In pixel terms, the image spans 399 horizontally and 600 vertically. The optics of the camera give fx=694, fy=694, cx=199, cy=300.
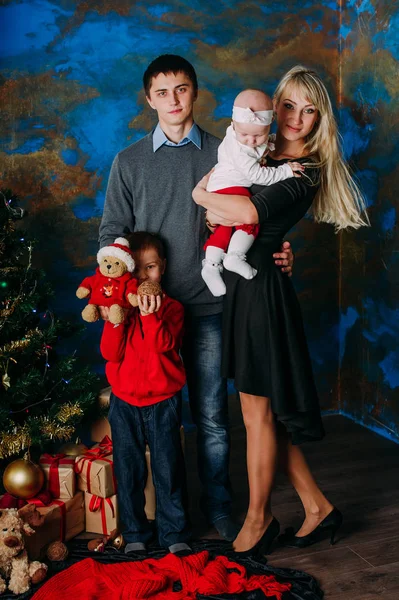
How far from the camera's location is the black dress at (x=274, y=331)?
218 cm

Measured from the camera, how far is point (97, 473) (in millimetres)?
2516

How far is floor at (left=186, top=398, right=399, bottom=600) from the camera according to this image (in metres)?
2.25

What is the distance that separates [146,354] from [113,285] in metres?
0.27

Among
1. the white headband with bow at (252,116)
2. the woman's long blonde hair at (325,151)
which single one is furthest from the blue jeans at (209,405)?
the white headband with bow at (252,116)

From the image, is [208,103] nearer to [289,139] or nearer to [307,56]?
[307,56]

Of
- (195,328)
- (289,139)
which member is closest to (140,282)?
(195,328)

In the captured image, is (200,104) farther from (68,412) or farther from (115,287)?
(68,412)

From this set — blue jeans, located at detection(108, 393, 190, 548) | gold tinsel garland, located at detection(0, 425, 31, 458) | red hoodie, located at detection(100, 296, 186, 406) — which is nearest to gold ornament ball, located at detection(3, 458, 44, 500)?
gold tinsel garland, located at detection(0, 425, 31, 458)

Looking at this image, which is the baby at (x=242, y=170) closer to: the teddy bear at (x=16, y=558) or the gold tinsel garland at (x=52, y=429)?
the gold tinsel garland at (x=52, y=429)

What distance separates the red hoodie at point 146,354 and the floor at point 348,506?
0.63 m

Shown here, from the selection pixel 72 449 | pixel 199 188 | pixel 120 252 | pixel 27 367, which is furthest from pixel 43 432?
pixel 199 188

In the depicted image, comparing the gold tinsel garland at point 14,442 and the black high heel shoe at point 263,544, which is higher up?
the gold tinsel garland at point 14,442

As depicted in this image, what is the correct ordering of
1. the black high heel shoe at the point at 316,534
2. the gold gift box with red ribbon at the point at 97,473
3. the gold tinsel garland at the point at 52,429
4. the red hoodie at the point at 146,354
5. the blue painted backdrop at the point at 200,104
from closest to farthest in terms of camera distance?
the red hoodie at the point at 146,354 → the black high heel shoe at the point at 316,534 → the gold gift box with red ribbon at the point at 97,473 → the gold tinsel garland at the point at 52,429 → the blue painted backdrop at the point at 200,104

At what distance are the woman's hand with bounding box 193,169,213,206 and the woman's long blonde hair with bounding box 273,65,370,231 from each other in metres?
0.34
